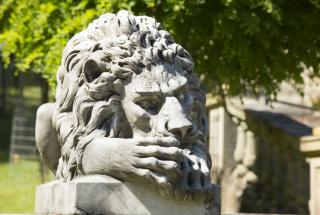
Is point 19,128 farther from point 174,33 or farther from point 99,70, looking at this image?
point 99,70

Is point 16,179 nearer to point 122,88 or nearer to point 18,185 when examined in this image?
point 18,185

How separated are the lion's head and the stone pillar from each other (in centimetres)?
605

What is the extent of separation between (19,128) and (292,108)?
12.3m

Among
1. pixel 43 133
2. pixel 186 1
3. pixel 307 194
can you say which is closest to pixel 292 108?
pixel 307 194

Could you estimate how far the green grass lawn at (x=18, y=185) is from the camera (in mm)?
18047

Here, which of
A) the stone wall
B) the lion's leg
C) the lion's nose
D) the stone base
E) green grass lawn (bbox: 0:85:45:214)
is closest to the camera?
the stone base

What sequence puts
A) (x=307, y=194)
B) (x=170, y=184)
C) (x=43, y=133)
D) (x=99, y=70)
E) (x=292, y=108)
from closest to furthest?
(x=170, y=184) → (x=99, y=70) → (x=43, y=133) → (x=307, y=194) → (x=292, y=108)

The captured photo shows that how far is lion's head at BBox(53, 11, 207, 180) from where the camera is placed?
6.69m

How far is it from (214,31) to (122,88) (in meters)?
8.26

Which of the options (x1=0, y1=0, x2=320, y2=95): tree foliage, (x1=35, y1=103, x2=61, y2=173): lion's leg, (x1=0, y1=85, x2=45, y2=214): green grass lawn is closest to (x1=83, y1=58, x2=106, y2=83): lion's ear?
(x1=35, y1=103, x2=61, y2=173): lion's leg

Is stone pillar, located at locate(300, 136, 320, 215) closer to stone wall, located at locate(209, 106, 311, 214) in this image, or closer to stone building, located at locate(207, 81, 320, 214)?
stone building, located at locate(207, 81, 320, 214)

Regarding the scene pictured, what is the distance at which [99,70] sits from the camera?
6.88 metres

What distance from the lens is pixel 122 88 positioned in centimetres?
677

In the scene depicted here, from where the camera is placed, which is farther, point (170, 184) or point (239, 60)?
point (239, 60)
